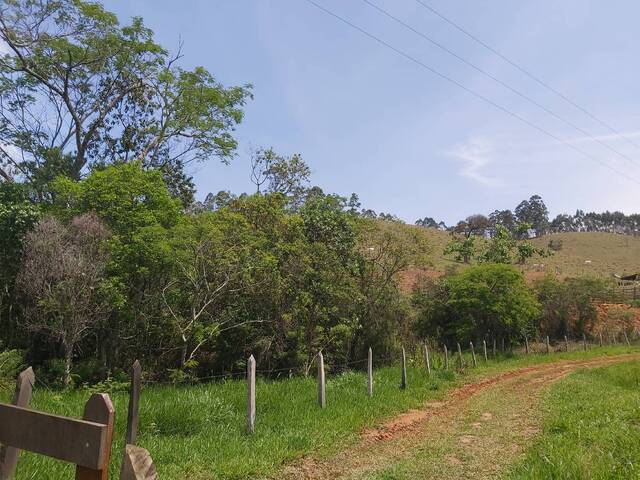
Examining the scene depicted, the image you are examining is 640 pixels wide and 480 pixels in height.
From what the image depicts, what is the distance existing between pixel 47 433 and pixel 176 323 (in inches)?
475

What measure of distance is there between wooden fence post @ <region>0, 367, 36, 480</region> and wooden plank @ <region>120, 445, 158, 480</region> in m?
2.23

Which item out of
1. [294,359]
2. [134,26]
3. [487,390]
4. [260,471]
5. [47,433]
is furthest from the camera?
[134,26]

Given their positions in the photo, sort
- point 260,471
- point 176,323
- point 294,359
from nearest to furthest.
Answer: point 260,471 → point 176,323 → point 294,359

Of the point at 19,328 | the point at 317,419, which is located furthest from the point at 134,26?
the point at 317,419

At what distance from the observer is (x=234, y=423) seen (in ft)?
29.8

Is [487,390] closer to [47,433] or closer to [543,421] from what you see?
[543,421]

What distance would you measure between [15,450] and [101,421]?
2263 millimetres

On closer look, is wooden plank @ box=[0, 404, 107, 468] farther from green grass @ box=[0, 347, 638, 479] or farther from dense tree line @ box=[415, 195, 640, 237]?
dense tree line @ box=[415, 195, 640, 237]

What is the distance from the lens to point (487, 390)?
15.2 meters

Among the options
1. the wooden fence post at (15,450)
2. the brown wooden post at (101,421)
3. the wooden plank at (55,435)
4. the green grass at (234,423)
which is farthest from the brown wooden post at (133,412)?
the brown wooden post at (101,421)

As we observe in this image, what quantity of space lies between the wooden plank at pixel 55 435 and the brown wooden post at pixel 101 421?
16 millimetres

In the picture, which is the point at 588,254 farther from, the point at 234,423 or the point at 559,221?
the point at 234,423

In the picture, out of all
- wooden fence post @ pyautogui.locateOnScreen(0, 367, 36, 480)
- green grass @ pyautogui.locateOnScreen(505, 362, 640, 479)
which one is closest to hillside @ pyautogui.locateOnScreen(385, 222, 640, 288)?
green grass @ pyautogui.locateOnScreen(505, 362, 640, 479)

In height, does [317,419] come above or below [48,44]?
below
